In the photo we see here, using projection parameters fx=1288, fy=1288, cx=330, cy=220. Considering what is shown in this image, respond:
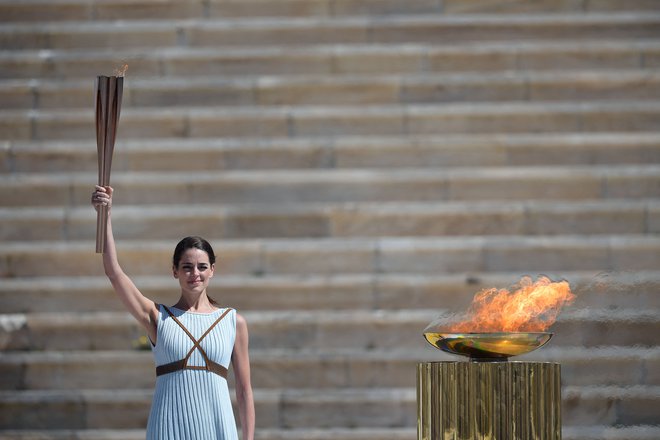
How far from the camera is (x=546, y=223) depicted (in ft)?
31.1

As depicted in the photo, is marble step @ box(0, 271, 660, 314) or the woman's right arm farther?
marble step @ box(0, 271, 660, 314)

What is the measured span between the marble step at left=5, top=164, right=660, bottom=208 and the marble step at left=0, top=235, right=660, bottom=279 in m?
0.46

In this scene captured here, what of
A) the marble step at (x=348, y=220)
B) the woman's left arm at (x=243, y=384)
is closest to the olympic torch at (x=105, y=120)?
the woman's left arm at (x=243, y=384)

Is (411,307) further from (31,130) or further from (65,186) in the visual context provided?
(31,130)

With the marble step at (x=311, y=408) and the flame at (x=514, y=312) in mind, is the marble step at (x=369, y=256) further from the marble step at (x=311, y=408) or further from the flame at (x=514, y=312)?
the flame at (x=514, y=312)

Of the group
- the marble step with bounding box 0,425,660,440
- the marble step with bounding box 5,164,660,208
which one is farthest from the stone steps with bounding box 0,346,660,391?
the marble step with bounding box 5,164,660,208

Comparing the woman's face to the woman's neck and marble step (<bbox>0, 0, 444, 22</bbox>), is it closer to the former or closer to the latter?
the woman's neck

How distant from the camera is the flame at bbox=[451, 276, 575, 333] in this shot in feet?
18.8

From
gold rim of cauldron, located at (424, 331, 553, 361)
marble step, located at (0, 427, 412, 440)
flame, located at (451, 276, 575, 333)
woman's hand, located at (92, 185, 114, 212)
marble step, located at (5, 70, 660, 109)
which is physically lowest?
marble step, located at (0, 427, 412, 440)

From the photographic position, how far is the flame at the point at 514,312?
5.72 meters

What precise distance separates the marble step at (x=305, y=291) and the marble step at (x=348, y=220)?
1.60 ft

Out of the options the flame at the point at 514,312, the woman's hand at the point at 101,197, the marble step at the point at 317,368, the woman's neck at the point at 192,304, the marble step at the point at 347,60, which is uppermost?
the marble step at the point at 347,60

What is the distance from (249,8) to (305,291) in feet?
10.5

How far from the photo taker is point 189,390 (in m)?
5.10
